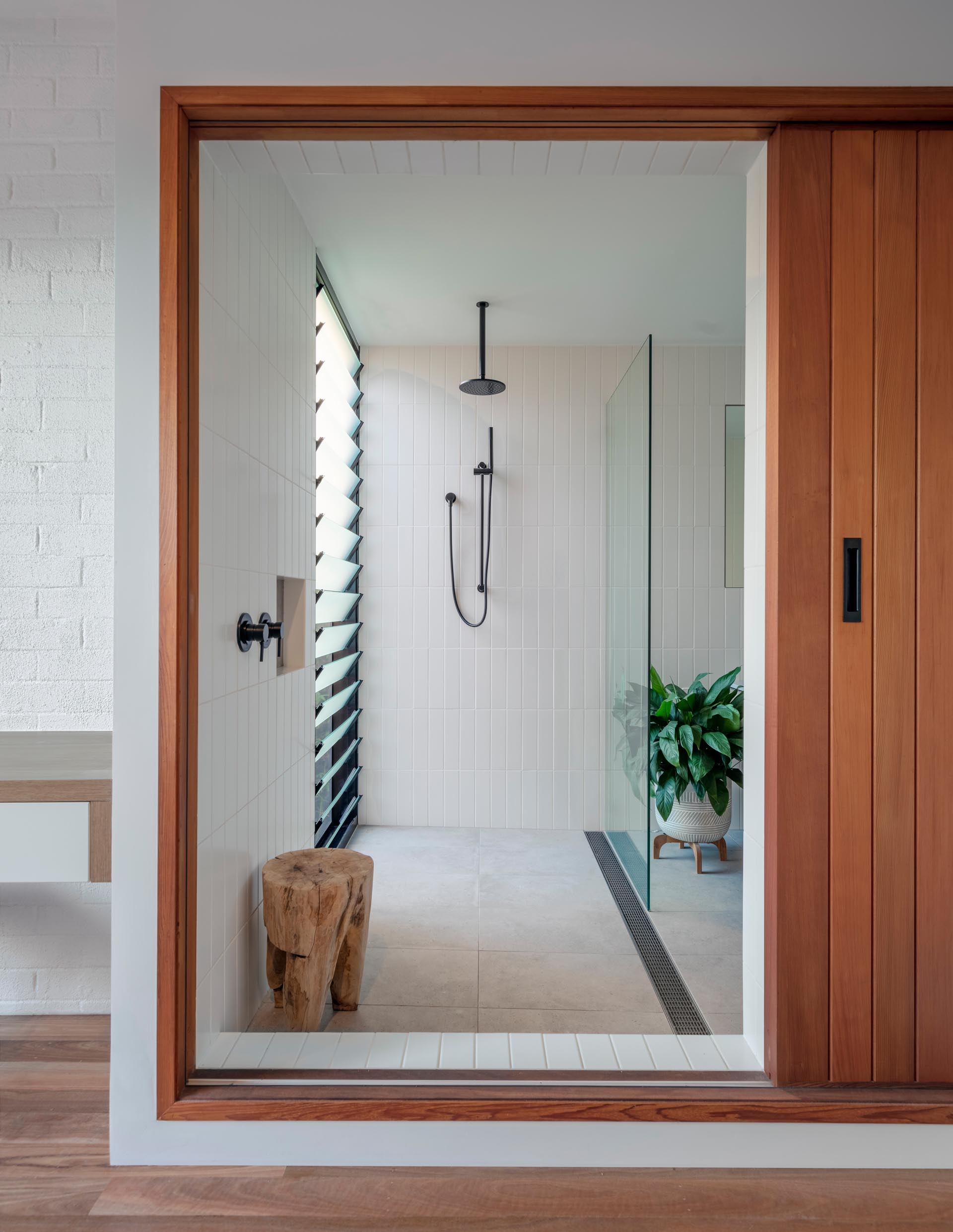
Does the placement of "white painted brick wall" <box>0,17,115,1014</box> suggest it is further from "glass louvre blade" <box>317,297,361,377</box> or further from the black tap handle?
"glass louvre blade" <box>317,297,361,377</box>

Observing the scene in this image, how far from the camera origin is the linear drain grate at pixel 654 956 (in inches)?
78.1

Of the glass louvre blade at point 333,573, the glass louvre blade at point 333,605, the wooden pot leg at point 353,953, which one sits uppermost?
the glass louvre blade at point 333,573

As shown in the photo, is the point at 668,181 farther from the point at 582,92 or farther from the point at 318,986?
the point at 318,986

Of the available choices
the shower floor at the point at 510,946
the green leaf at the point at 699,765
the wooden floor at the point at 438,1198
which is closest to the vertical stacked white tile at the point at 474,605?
the shower floor at the point at 510,946

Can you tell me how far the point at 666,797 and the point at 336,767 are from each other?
4.32ft

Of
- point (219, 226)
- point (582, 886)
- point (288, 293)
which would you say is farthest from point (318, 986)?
point (288, 293)

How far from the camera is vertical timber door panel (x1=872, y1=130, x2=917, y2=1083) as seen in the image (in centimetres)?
147

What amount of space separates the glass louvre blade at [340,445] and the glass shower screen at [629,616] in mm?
1182

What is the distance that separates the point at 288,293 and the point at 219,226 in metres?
0.63

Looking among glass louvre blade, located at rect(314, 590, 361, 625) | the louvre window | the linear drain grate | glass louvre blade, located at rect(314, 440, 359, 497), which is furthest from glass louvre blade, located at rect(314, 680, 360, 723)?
the linear drain grate

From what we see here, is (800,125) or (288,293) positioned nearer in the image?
(800,125)

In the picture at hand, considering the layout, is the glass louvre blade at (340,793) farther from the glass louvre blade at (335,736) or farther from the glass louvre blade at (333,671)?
the glass louvre blade at (333,671)

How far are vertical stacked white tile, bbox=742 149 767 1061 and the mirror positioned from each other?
212cm

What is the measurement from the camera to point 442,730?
3793 millimetres
